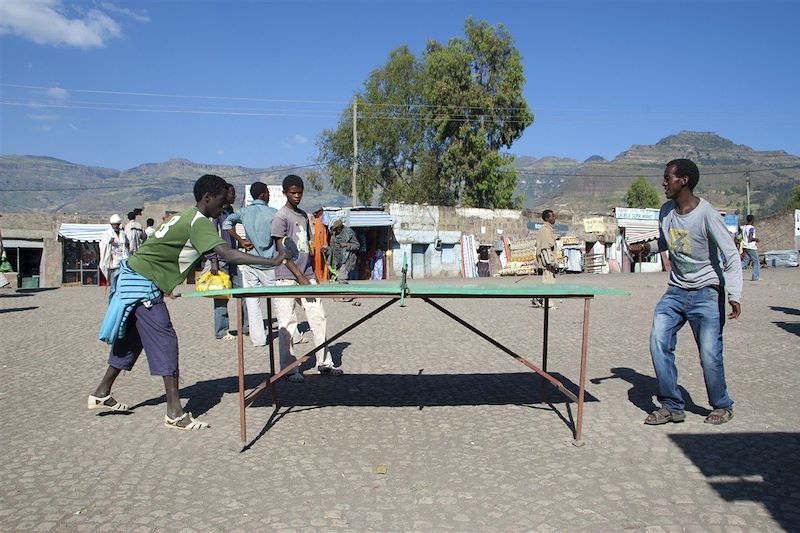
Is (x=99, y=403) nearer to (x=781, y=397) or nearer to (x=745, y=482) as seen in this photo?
(x=745, y=482)

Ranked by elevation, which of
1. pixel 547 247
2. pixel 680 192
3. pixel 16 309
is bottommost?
pixel 16 309

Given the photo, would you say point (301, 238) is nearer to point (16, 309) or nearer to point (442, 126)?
point (16, 309)

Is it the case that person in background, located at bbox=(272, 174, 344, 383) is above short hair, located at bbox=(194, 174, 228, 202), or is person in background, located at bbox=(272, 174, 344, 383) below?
below

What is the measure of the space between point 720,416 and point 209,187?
4.42 metres

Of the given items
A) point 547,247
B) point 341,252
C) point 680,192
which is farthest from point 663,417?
point 341,252

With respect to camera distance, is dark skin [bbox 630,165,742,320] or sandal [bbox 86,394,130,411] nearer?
dark skin [bbox 630,165,742,320]

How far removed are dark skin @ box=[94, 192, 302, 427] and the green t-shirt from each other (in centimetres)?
→ 9

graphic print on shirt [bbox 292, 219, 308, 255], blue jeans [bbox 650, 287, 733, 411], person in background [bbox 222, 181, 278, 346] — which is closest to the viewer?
blue jeans [bbox 650, 287, 733, 411]

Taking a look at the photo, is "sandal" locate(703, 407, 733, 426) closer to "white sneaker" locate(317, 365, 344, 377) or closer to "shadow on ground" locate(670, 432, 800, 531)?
"shadow on ground" locate(670, 432, 800, 531)

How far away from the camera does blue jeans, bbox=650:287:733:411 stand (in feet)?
16.1

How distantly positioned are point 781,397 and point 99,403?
237 inches

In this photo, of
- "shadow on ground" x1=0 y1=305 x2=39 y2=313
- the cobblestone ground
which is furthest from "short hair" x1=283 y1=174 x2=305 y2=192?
"shadow on ground" x1=0 y1=305 x2=39 y2=313

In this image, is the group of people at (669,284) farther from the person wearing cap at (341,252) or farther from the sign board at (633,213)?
the sign board at (633,213)

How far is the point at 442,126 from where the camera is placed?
1693 inches
